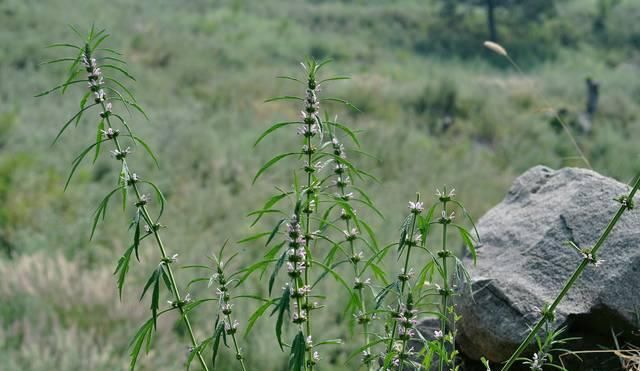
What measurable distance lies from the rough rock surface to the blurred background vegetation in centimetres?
119

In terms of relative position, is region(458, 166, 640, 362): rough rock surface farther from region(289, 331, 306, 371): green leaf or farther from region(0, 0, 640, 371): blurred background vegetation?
region(0, 0, 640, 371): blurred background vegetation

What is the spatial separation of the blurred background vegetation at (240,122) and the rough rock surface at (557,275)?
3.91 ft

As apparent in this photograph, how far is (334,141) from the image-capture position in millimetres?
1613

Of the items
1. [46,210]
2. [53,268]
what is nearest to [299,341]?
[53,268]

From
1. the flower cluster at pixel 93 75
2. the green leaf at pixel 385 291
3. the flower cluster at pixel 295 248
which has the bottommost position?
the green leaf at pixel 385 291

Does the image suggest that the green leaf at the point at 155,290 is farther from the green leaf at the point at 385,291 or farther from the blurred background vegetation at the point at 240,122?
the blurred background vegetation at the point at 240,122

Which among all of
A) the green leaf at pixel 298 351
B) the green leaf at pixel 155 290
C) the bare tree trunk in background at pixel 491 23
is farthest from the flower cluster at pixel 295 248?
the bare tree trunk in background at pixel 491 23

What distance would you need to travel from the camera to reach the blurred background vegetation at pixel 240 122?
19.1 feet

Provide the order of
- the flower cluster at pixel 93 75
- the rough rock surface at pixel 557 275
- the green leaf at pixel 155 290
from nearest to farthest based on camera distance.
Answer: the green leaf at pixel 155 290 → the flower cluster at pixel 93 75 → the rough rock surface at pixel 557 275

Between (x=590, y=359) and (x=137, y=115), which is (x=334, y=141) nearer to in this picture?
(x=590, y=359)

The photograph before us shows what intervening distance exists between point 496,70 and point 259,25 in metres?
9.19

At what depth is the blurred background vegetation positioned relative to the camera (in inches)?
229

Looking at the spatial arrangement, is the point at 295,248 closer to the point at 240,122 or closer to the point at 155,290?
the point at 155,290

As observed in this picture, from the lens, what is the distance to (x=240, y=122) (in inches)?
535
